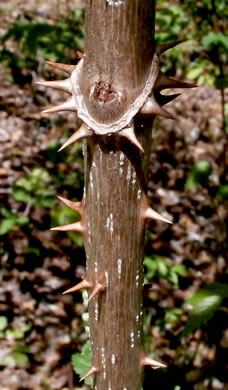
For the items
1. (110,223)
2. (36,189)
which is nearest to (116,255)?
(110,223)

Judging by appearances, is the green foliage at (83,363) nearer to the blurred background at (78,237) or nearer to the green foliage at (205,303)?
the blurred background at (78,237)

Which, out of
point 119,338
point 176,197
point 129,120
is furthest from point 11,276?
point 129,120

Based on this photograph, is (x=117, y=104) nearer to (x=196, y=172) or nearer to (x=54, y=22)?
(x=196, y=172)

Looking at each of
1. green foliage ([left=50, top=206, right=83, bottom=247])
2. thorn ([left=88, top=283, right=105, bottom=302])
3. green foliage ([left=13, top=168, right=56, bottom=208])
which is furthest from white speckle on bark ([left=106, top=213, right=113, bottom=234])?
green foliage ([left=13, top=168, right=56, bottom=208])

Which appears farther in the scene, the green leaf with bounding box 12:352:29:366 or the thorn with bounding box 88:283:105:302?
the green leaf with bounding box 12:352:29:366

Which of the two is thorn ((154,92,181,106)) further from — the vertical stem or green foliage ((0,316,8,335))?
green foliage ((0,316,8,335))
